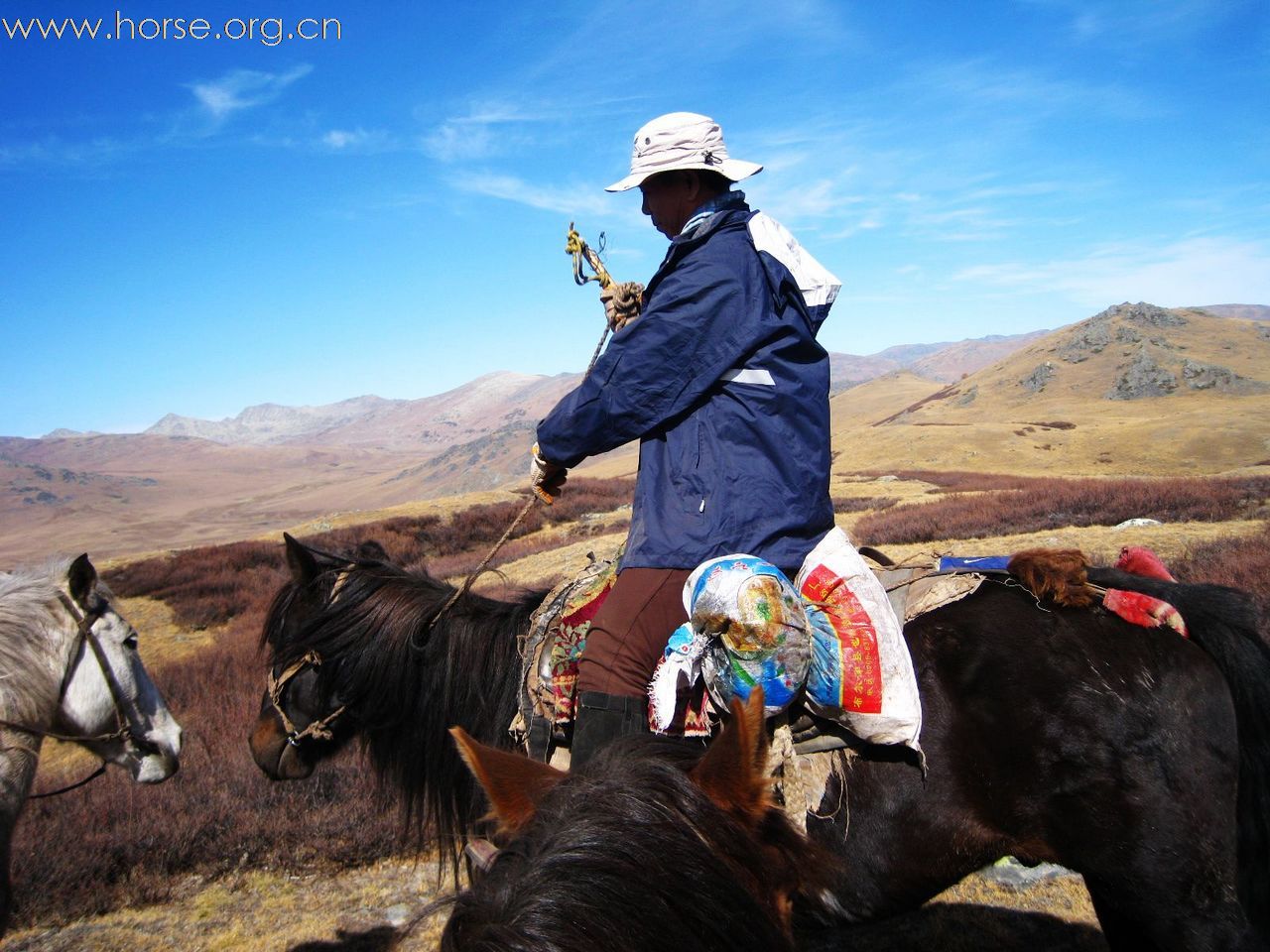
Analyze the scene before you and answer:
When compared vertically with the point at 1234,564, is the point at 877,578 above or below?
above

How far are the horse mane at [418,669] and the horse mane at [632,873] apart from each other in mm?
1665

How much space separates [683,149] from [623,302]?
61cm

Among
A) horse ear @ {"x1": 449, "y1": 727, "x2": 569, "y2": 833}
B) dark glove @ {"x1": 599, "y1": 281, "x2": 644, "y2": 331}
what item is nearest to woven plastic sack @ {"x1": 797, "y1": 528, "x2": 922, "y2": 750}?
horse ear @ {"x1": 449, "y1": 727, "x2": 569, "y2": 833}

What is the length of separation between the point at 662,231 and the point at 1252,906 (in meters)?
2.83

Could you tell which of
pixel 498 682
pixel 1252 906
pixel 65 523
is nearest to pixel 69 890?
pixel 498 682

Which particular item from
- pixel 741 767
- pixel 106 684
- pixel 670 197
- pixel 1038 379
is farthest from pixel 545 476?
pixel 1038 379

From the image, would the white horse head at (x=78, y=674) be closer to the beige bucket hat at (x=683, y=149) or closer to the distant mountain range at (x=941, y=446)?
the beige bucket hat at (x=683, y=149)

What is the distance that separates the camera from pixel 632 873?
4.19ft

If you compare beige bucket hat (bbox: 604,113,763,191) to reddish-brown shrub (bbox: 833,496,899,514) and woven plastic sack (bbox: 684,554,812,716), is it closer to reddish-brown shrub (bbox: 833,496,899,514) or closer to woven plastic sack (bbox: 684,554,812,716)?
woven plastic sack (bbox: 684,554,812,716)

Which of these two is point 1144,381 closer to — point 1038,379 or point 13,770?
point 1038,379

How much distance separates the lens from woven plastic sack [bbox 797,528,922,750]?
2199 mm

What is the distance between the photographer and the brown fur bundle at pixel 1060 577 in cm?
241

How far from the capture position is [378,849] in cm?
520

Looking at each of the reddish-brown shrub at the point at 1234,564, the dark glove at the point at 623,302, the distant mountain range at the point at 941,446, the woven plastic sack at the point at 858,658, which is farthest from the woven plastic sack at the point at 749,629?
the distant mountain range at the point at 941,446
